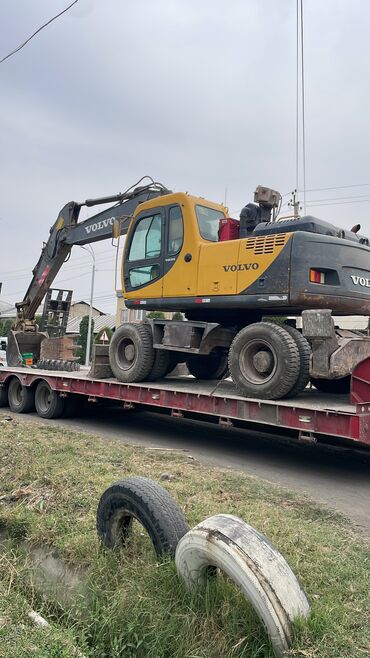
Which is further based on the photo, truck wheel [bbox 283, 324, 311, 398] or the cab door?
the cab door

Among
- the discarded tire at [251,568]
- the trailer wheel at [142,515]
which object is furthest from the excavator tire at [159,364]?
the discarded tire at [251,568]

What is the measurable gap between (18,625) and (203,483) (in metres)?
2.94

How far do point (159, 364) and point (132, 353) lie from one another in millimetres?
553

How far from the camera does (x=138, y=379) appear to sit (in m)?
9.20

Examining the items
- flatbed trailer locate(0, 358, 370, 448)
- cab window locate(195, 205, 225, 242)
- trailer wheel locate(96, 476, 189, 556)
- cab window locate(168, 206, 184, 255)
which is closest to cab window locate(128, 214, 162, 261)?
cab window locate(168, 206, 184, 255)

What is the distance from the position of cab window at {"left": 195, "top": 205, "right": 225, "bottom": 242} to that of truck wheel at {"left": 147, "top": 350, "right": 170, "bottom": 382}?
A: 2.15 m

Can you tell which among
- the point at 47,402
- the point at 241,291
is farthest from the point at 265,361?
the point at 47,402

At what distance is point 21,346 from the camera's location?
1393 cm

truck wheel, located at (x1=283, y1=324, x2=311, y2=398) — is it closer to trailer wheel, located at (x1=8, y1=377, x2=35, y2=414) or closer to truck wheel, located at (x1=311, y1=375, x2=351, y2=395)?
truck wheel, located at (x1=311, y1=375, x2=351, y2=395)

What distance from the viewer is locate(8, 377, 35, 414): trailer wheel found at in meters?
11.5

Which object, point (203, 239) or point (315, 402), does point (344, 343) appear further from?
point (203, 239)

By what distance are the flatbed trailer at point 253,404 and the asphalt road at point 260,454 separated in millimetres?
381

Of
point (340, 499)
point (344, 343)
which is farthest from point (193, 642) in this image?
point (344, 343)

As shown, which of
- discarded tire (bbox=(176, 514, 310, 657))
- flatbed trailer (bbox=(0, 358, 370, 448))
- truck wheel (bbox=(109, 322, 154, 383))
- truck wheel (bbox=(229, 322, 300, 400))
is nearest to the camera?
discarded tire (bbox=(176, 514, 310, 657))
